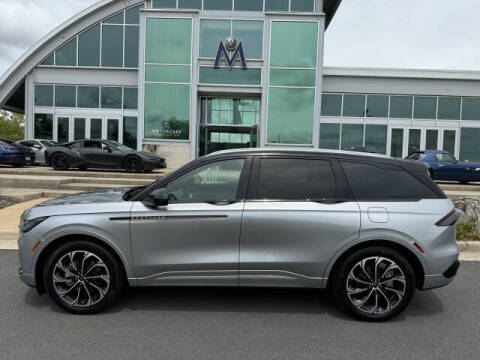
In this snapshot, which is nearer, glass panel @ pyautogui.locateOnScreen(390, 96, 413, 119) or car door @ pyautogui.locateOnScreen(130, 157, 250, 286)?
car door @ pyautogui.locateOnScreen(130, 157, 250, 286)

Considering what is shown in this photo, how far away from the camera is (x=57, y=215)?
12.7 ft

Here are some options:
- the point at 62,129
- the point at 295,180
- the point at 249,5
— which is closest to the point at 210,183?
the point at 295,180

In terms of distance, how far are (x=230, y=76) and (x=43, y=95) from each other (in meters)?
13.5

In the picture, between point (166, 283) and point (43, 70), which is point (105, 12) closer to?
point (43, 70)

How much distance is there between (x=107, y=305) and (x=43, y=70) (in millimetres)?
27095

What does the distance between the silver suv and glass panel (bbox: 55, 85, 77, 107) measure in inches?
958

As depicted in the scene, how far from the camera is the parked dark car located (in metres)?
17.6

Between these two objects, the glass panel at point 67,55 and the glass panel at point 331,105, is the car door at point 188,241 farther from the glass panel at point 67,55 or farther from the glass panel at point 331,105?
the glass panel at point 67,55

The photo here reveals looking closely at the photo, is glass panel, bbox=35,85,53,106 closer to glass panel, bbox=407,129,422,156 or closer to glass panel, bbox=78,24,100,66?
glass panel, bbox=78,24,100,66

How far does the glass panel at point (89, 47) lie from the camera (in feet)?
86.3

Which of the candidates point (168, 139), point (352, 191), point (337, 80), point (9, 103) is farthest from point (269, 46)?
point (9, 103)

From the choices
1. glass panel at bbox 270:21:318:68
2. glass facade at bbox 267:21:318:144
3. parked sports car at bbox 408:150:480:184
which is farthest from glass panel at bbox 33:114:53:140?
parked sports car at bbox 408:150:480:184

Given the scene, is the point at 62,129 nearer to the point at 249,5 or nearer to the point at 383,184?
the point at 249,5

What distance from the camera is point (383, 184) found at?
13.1ft
